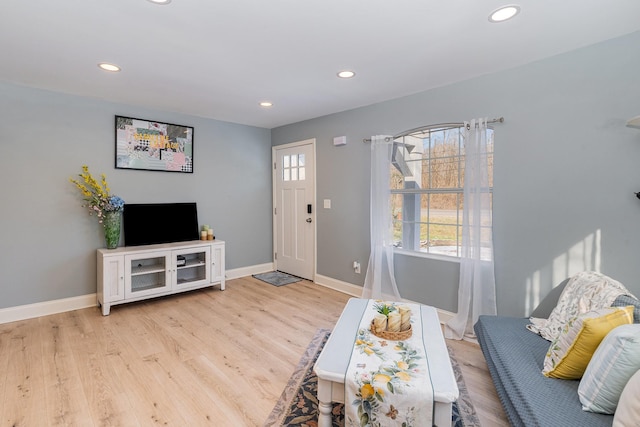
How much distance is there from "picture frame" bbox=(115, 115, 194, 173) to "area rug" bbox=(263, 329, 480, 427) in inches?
124

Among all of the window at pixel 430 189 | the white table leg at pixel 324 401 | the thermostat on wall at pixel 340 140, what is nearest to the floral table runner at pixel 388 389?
the white table leg at pixel 324 401

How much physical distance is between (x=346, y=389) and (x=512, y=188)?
224cm

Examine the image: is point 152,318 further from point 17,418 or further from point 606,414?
point 606,414

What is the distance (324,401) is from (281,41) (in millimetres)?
2294

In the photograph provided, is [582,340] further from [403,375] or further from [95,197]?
[95,197]

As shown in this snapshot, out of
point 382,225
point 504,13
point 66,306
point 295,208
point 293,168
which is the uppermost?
point 504,13

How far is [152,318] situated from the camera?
330 cm

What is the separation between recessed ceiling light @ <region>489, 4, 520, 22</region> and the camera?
1840mm

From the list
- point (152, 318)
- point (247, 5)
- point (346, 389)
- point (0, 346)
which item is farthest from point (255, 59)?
point (0, 346)

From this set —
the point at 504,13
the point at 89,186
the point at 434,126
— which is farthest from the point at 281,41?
the point at 89,186

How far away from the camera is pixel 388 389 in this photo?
1.40 m

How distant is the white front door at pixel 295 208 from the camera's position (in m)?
4.62

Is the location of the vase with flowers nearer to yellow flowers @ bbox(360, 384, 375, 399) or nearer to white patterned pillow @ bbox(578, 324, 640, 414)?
yellow flowers @ bbox(360, 384, 375, 399)

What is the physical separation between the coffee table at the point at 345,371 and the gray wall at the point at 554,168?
128 cm
